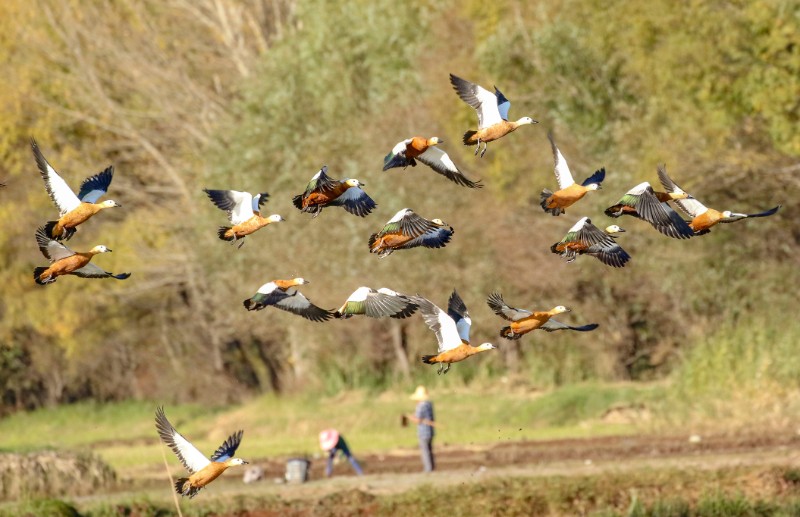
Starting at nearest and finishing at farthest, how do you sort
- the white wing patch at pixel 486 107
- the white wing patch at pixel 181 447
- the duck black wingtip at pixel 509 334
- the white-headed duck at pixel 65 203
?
the duck black wingtip at pixel 509 334 → the white wing patch at pixel 181 447 → the white-headed duck at pixel 65 203 → the white wing patch at pixel 486 107

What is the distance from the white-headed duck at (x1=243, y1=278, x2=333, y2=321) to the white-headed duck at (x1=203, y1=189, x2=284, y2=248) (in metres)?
0.53

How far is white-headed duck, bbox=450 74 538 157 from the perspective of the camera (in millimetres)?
16047

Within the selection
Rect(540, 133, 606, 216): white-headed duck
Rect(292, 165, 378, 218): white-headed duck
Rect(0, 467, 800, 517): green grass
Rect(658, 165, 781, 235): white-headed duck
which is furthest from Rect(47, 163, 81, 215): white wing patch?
Rect(0, 467, 800, 517): green grass

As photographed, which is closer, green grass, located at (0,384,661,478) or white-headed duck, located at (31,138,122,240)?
white-headed duck, located at (31,138,122,240)

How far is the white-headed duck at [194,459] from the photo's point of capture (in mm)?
15367

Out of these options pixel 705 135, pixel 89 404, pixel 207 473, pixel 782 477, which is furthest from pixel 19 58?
pixel 207 473

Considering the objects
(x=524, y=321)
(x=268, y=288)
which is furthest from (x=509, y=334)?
(x=268, y=288)

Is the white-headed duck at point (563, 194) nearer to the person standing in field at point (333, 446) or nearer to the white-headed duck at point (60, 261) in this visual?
the white-headed duck at point (60, 261)

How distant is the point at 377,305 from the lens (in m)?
16.2

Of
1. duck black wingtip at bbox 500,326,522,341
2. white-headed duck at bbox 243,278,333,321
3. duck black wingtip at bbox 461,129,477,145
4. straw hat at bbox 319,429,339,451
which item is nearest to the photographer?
duck black wingtip at bbox 500,326,522,341

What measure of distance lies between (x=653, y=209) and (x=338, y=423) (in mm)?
29068

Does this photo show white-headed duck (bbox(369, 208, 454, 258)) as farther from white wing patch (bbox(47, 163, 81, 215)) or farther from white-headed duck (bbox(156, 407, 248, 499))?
white wing patch (bbox(47, 163, 81, 215))

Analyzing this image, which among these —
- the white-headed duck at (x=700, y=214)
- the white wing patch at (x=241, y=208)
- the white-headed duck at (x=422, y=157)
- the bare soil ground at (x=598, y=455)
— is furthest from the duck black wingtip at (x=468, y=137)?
the bare soil ground at (x=598, y=455)

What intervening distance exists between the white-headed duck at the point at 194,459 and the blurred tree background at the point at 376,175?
739 inches
